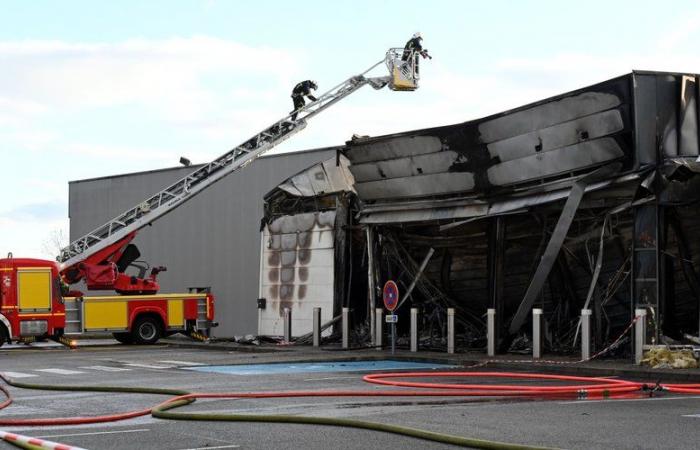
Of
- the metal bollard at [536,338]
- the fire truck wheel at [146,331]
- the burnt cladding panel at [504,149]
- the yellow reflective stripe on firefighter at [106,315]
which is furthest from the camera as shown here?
the fire truck wheel at [146,331]

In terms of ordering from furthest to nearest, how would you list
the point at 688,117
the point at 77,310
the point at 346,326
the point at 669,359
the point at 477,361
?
the point at 77,310
the point at 346,326
the point at 477,361
the point at 688,117
the point at 669,359

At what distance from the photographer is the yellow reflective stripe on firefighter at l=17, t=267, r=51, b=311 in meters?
30.6

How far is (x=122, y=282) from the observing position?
33.8 meters

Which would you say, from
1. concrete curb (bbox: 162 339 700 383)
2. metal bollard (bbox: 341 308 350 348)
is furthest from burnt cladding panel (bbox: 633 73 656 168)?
metal bollard (bbox: 341 308 350 348)

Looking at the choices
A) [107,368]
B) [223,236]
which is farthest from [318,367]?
[223,236]

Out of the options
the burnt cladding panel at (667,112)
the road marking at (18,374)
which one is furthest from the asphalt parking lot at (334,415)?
the burnt cladding panel at (667,112)

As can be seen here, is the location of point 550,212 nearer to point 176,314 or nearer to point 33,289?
point 176,314

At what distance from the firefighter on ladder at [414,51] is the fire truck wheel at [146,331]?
11059 millimetres

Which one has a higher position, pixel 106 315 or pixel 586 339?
pixel 586 339

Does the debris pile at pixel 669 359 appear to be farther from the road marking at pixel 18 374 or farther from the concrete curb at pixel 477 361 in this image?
the road marking at pixel 18 374

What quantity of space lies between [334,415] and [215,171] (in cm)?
2311

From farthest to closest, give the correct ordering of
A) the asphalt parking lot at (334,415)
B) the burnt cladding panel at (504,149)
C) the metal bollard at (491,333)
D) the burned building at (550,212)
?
the metal bollard at (491,333)
the burnt cladding panel at (504,149)
the burned building at (550,212)
the asphalt parking lot at (334,415)

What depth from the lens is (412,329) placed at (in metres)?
25.8

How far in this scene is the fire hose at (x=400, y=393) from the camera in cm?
1072
